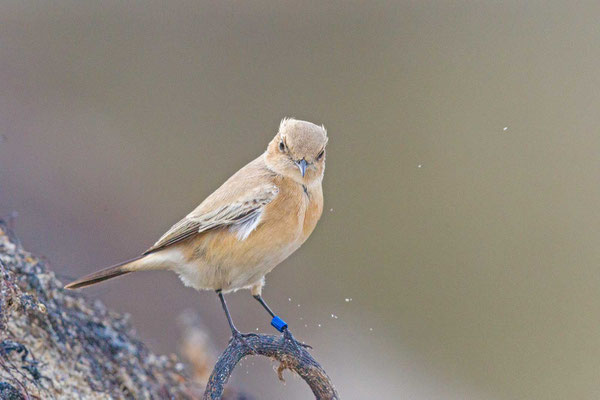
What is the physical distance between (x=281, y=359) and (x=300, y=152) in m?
1.16

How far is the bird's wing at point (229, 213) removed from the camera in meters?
3.68

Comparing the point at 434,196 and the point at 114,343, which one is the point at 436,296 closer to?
the point at 434,196

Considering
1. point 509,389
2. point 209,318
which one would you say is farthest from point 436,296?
point 209,318

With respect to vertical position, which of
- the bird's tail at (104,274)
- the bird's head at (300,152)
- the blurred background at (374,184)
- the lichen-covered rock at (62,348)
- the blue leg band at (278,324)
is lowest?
the blue leg band at (278,324)

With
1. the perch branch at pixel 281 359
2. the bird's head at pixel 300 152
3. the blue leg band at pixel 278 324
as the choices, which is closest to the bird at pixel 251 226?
the bird's head at pixel 300 152

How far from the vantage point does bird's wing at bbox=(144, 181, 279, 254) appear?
3683 mm

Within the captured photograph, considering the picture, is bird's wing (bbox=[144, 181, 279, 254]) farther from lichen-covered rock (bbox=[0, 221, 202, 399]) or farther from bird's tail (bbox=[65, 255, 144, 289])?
lichen-covered rock (bbox=[0, 221, 202, 399])

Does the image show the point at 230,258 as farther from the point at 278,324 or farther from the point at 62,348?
the point at 62,348

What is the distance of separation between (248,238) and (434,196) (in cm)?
716

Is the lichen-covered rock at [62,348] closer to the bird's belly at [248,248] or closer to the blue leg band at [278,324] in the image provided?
the bird's belly at [248,248]

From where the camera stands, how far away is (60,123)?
9.19 m

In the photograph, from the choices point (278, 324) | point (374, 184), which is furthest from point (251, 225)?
point (374, 184)

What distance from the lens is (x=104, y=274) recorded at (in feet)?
11.6

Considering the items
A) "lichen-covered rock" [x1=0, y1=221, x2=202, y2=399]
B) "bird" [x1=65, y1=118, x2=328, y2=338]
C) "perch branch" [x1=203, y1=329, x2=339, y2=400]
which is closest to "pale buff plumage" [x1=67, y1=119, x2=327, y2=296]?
"bird" [x1=65, y1=118, x2=328, y2=338]
